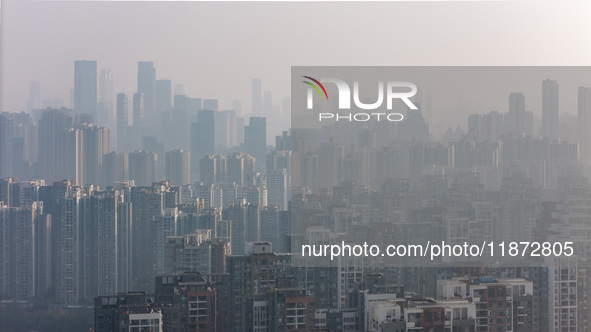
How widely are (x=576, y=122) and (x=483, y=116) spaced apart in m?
0.48

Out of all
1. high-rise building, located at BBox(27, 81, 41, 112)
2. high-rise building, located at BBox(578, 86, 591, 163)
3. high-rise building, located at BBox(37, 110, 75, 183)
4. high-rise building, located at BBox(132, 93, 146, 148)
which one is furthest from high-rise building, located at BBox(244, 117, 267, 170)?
high-rise building, located at BBox(578, 86, 591, 163)

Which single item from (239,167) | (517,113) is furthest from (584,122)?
(239,167)

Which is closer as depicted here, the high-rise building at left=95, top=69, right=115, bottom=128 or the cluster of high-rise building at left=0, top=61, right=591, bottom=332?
the cluster of high-rise building at left=0, top=61, right=591, bottom=332

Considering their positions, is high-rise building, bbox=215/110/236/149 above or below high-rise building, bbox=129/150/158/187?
above

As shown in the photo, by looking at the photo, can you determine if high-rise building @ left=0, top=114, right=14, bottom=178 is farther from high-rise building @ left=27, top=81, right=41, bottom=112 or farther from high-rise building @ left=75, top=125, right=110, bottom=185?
high-rise building @ left=75, top=125, right=110, bottom=185

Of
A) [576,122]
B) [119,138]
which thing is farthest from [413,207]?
[119,138]

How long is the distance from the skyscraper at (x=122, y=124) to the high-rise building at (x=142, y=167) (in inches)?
2.7

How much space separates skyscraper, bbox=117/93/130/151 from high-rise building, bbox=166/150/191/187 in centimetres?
23

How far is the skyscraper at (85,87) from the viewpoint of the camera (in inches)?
158

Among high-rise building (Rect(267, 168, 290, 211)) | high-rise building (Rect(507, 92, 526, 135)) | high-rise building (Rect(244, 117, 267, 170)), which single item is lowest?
high-rise building (Rect(267, 168, 290, 211))

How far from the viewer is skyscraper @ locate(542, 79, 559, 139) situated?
12.9 ft

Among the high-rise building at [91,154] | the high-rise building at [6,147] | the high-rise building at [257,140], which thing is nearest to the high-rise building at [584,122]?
the high-rise building at [257,140]

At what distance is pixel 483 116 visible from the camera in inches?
155

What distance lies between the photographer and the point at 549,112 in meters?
3.95
